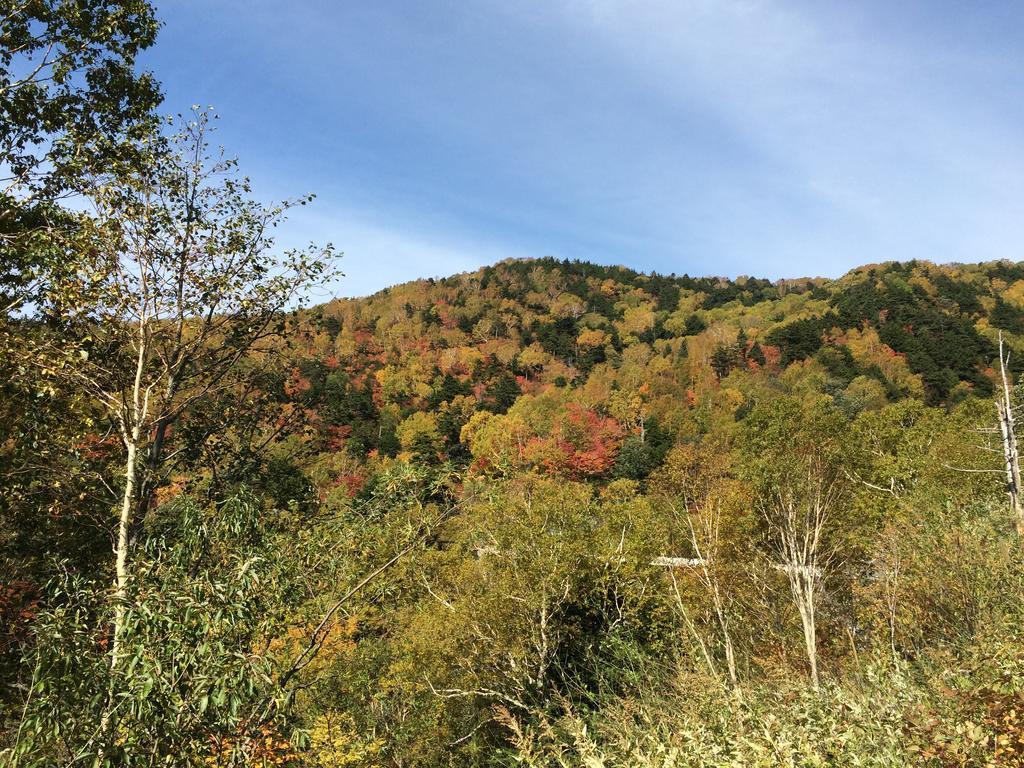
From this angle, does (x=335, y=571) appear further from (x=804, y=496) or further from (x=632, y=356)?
(x=632, y=356)

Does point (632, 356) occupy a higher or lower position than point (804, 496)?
higher

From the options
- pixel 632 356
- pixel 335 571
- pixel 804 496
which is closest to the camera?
pixel 335 571

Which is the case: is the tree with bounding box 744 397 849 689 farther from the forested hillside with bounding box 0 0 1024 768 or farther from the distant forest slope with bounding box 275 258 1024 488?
the distant forest slope with bounding box 275 258 1024 488

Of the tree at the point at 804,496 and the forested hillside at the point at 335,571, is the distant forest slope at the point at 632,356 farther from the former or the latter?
the tree at the point at 804,496

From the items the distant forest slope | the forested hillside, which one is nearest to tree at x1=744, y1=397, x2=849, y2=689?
the forested hillside

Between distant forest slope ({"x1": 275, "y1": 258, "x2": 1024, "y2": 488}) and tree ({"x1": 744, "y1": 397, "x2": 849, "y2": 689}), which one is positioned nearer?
tree ({"x1": 744, "y1": 397, "x2": 849, "y2": 689})

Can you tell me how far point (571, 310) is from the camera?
427ft

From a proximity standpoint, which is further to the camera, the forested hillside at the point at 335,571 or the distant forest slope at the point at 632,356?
the distant forest slope at the point at 632,356

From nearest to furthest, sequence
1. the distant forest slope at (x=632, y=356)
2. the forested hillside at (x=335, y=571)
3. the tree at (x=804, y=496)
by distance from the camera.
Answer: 1. the forested hillside at (x=335, y=571)
2. the tree at (x=804, y=496)
3. the distant forest slope at (x=632, y=356)

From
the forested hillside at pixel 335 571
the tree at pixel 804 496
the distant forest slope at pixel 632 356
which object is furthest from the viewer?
the distant forest slope at pixel 632 356

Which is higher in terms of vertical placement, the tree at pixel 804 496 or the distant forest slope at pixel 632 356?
the distant forest slope at pixel 632 356

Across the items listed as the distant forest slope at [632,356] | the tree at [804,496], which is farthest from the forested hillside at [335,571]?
the distant forest slope at [632,356]

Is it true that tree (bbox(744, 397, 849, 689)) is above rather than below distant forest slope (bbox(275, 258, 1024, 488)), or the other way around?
below

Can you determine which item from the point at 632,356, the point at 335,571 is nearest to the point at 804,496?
the point at 335,571
